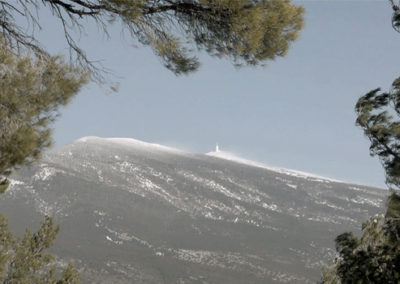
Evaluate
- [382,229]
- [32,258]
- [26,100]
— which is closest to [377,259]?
[382,229]

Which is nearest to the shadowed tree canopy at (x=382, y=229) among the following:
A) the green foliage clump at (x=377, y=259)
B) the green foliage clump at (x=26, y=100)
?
the green foliage clump at (x=377, y=259)

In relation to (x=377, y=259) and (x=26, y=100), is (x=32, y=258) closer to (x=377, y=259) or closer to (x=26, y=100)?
(x=377, y=259)

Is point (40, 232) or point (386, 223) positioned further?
point (40, 232)

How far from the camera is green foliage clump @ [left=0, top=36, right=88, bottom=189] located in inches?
252

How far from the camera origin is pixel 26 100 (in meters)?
6.64

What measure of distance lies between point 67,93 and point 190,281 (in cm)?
19978

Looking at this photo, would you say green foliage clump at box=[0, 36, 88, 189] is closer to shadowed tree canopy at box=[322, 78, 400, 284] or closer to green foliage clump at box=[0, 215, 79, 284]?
shadowed tree canopy at box=[322, 78, 400, 284]

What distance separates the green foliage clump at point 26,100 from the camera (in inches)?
252

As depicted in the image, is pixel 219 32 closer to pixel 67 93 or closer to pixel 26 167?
pixel 67 93

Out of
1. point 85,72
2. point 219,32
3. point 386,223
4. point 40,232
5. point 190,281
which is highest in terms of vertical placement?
point 219,32

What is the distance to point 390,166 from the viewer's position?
12203 mm

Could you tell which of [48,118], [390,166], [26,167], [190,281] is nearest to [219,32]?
[48,118]

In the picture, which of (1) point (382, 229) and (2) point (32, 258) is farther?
(2) point (32, 258)

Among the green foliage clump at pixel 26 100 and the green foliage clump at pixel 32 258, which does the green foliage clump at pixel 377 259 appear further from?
the green foliage clump at pixel 32 258
